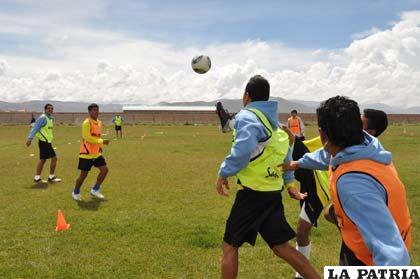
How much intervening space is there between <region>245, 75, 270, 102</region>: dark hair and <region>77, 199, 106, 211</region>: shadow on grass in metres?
6.46

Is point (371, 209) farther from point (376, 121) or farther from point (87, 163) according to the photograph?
point (87, 163)

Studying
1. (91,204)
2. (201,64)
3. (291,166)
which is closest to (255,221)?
(291,166)

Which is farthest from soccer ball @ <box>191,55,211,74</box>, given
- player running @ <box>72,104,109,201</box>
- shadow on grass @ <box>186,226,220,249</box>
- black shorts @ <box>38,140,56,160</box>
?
black shorts @ <box>38,140,56,160</box>

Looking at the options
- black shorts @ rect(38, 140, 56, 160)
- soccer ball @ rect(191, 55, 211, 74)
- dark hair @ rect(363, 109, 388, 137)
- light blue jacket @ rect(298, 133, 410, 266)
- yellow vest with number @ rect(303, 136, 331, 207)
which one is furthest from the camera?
black shorts @ rect(38, 140, 56, 160)

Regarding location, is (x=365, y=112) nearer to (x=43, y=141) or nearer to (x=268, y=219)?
(x=268, y=219)

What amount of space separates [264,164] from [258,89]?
2.59ft

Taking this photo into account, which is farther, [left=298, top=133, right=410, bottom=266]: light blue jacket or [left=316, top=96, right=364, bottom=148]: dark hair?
[left=316, top=96, right=364, bottom=148]: dark hair

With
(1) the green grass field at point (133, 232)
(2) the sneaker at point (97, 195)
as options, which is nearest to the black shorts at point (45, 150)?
(1) the green grass field at point (133, 232)

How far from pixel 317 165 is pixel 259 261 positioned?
10.9 ft

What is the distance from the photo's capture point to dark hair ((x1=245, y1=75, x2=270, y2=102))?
15.9 ft

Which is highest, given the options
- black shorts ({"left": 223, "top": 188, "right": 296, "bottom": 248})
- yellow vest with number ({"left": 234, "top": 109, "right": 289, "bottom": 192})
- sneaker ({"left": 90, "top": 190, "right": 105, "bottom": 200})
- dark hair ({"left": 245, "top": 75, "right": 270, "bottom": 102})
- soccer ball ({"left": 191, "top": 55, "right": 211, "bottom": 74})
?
soccer ball ({"left": 191, "top": 55, "right": 211, "bottom": 74})

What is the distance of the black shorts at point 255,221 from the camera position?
4758mm

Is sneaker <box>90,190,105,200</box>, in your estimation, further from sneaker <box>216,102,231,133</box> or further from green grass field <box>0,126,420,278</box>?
sneaker <box>216,102,231,133</box>

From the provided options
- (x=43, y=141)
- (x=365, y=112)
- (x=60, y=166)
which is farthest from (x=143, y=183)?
(x=365, y=112)
